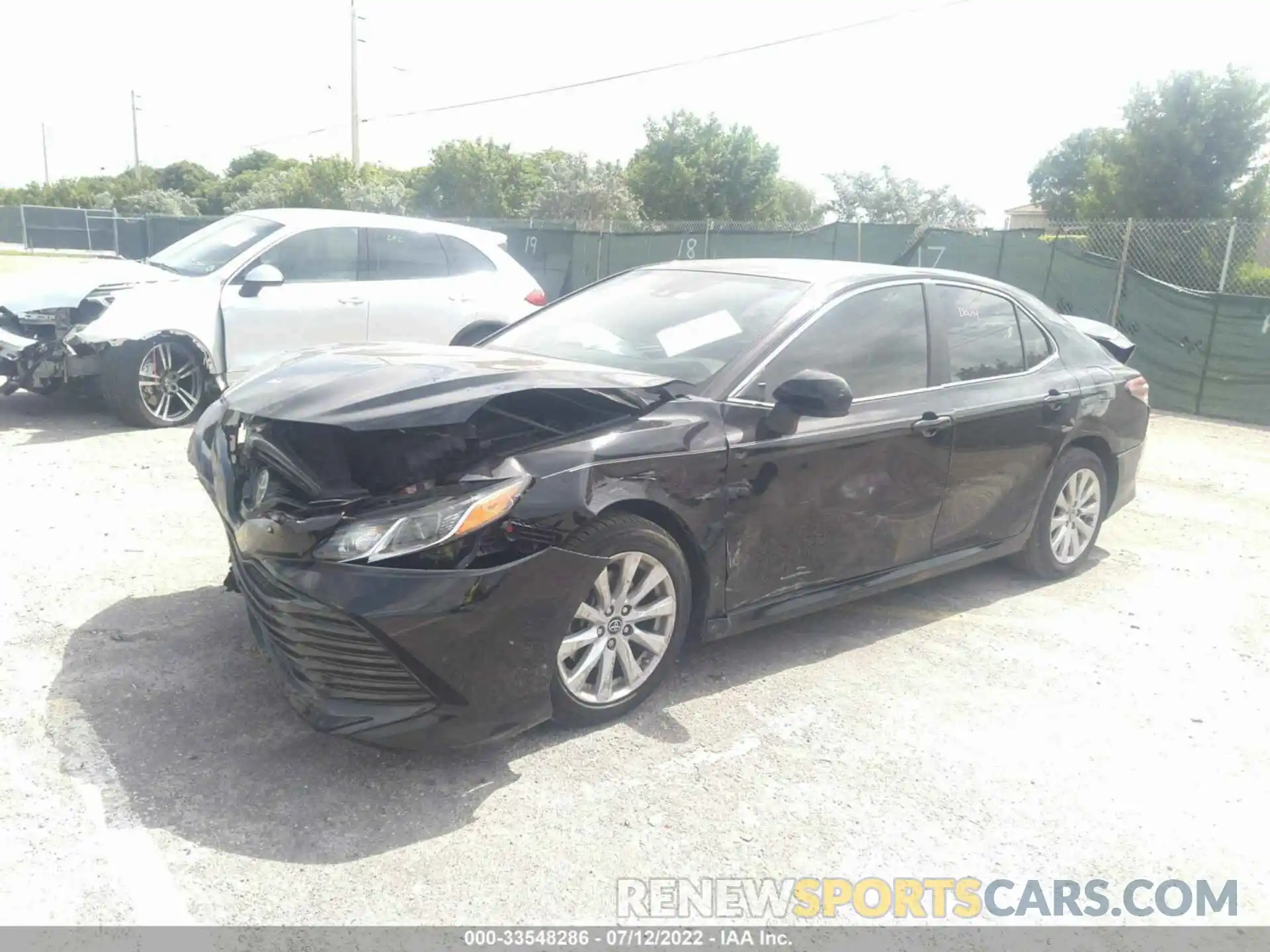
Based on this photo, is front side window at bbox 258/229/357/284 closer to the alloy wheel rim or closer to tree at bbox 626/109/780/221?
the alloy wheel rim

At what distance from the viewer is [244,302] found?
299 inches

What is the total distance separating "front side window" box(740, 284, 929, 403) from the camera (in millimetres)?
3932

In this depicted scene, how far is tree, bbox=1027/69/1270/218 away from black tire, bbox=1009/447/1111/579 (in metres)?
18.9

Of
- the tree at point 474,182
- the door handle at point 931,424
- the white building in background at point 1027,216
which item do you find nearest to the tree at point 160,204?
the tree at point 474,182

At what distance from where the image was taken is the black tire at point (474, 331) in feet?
28.1

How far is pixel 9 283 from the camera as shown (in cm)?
755

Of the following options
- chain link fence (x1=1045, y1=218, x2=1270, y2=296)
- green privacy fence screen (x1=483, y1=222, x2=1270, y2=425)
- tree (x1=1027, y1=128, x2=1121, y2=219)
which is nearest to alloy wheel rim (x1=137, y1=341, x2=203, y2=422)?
green privacy fence screen (x1=483, y1=222, x2=1270, y2=425)

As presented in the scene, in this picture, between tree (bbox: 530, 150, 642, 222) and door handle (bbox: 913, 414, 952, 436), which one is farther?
tree (bbox: 530, 150, 642, 222)

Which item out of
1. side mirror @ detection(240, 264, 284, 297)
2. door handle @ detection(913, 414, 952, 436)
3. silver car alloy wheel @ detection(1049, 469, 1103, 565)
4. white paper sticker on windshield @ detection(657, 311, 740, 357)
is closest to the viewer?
white paper sticker on windshield @ detection(657, 311, 740, 357)

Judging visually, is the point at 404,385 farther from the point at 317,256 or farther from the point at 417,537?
the point at 317,256

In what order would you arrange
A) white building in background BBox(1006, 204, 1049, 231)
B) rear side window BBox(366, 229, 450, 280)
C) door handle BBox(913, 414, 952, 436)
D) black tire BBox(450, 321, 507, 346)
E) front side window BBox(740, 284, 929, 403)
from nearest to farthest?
front side window BBox(740, 284, 929, 403) < door handle BBox(913, 414, 952, 436) < rear side window BBox(366, 229, 450, 280) < black tire BBox(450, 321, 507, 346) < white building in background BBox(1006, 204, 1049, 231)

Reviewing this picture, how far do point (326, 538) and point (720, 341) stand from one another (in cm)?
181

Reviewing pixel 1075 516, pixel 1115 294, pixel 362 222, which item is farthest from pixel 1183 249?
pixel 362 222

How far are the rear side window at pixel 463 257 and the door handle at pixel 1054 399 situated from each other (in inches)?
213
